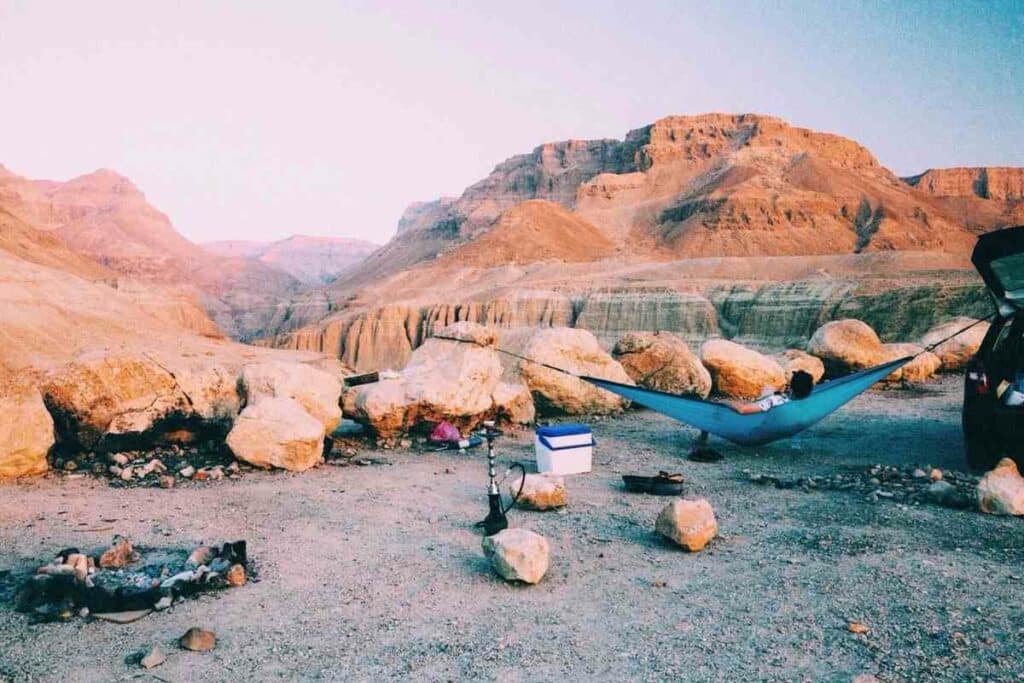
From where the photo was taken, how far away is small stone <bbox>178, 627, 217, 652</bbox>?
353cm

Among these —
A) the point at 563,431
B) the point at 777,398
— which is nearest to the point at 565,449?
the point at 563,431

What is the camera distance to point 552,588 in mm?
4301

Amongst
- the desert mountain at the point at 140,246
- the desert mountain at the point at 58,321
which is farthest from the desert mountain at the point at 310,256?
the desert mountain at the point at 58,321

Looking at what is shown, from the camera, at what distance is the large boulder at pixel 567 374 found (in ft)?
34.2

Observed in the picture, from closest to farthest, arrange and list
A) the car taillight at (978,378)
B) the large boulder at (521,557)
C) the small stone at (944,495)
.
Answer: the large boulder at (521,557) < the small stone at (944,495) < the car taillight at (978,378)

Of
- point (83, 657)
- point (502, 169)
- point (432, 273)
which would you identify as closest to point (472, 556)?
point (83, 657)

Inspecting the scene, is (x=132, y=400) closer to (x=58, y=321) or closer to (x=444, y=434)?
(x=444, y=434)

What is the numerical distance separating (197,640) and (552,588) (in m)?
1.98

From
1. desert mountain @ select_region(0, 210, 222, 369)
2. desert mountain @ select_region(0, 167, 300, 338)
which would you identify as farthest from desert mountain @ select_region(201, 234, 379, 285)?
desert mountain @ select_region(0, 210, 222, 369)

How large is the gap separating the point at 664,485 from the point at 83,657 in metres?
4.60

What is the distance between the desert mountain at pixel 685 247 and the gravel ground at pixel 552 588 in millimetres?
18782

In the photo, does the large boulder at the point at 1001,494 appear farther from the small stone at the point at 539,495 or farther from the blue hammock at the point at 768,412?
the small stone at the point at 539,495

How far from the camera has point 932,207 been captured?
71.8 m

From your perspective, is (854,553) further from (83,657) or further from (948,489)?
(83,657)
